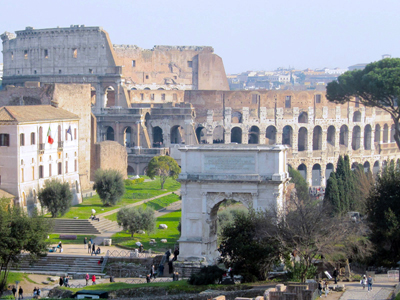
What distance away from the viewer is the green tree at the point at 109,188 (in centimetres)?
4075

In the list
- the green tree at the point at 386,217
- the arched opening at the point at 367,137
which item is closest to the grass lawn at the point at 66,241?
the green tree at the point at 386,217

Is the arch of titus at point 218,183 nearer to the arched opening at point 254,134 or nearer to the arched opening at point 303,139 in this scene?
the arched opening at point 254,134

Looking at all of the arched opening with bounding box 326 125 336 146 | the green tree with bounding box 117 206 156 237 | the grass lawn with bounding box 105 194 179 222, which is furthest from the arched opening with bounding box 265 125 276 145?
the green tree with bounding box 117 206 156 237

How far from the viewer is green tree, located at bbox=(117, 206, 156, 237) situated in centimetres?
3506

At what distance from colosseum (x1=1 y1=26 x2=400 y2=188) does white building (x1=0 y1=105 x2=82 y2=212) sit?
25.4 metres

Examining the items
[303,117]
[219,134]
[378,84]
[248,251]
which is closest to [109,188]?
[378,84]

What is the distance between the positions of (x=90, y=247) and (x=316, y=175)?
4340 cm

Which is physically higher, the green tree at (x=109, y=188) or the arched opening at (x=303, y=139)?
the arched opening at (x=303, y=139)

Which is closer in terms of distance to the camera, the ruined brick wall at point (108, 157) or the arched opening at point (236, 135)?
the ruined brick wall at point (108, 157)

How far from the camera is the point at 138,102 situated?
73625 millimetres

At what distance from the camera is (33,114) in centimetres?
3866

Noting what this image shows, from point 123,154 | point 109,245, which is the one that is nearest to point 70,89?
point 123,154

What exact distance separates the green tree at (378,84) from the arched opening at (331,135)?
23685mm

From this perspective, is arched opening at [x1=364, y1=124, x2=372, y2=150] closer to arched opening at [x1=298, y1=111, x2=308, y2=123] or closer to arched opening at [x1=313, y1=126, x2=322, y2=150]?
arched opening at [x1=313, y1=126, x2=322, y2=150]
